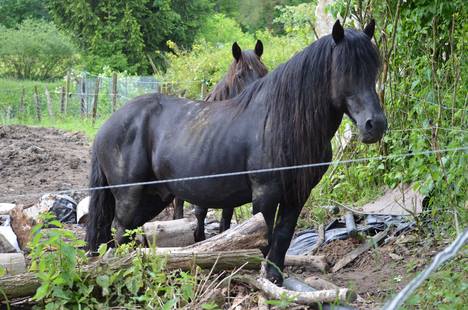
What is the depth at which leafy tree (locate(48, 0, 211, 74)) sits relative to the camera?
40969 millimetres

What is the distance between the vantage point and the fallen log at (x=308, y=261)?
6.71 m

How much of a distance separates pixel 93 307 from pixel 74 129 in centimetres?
1777

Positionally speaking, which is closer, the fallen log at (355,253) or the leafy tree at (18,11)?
the fallen log at (355,253)

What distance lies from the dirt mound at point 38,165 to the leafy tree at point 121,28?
2347 centimetres

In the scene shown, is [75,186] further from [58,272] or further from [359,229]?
[58,272]

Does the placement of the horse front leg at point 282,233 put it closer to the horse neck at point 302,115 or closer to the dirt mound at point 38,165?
the horse neck at point 302,115

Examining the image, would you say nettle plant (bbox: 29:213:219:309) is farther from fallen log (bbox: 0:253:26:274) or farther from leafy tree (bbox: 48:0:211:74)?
leafy tree (bbox: 48:0:211:74)

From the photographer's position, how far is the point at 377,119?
17.6ft

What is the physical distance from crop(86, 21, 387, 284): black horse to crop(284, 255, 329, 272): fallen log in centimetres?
65

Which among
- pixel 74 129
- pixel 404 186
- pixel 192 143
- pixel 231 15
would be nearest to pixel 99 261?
pixel 192 143

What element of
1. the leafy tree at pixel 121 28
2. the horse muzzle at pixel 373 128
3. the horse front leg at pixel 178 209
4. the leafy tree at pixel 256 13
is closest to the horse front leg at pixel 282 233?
the horse muzzle at pixel 373 128

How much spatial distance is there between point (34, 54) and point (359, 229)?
33.6 metres

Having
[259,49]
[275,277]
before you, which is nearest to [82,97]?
[259,49]

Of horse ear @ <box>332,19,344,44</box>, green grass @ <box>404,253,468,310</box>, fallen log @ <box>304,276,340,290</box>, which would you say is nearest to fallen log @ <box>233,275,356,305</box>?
green grass @ <box>404,253,468,310</box>
